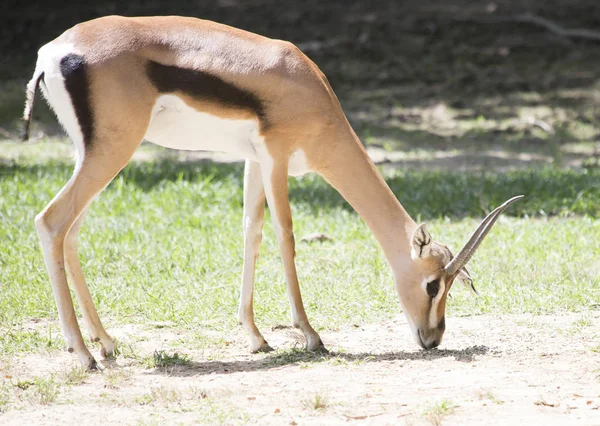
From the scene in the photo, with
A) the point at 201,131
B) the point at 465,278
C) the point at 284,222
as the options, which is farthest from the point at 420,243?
the point at 201,131

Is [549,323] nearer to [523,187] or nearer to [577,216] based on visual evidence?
[577,216]

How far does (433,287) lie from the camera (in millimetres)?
4996

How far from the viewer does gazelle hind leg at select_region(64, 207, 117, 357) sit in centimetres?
505

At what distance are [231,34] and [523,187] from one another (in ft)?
15.4

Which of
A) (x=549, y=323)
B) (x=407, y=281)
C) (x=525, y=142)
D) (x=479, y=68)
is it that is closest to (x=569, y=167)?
(x=525, y=142)

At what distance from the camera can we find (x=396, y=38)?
15531 mm

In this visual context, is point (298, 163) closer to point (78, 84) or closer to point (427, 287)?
point (427, 287)

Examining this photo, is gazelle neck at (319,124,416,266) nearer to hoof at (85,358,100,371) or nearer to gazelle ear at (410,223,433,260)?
gazelle ear at (410,223,433,260)

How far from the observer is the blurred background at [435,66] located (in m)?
12.0

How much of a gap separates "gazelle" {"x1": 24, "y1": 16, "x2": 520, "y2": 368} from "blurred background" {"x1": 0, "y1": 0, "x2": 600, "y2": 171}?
220 inches

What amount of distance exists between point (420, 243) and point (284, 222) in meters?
0.75

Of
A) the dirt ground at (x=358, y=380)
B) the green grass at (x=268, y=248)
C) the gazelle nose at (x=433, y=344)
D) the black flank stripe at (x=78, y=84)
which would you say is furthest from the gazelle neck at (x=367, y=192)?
the black flank stripe at (x=78, y=84)

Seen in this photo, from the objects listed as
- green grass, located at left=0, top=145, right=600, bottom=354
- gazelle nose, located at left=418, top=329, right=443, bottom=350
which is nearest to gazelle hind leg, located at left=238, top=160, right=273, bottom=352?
green grass, located at left=0, top=145, right=600, bottom=354

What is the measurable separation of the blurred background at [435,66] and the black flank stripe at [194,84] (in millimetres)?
5971
